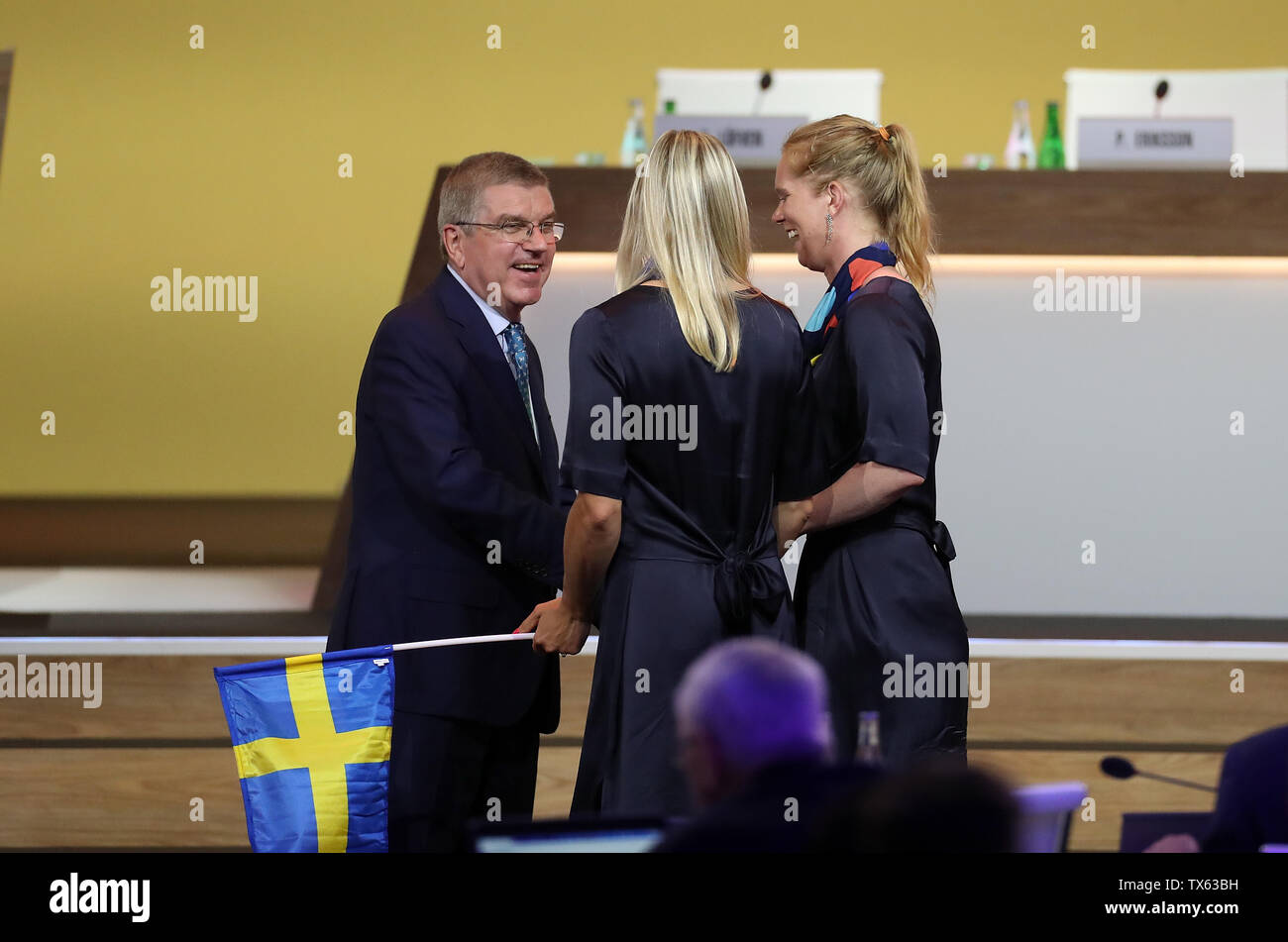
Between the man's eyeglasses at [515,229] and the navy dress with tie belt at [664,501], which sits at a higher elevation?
the man's eyeglasses at [515,229]

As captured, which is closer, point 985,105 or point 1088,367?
point 1088,367

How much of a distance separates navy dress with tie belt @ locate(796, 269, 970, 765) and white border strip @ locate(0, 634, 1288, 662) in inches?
48.6

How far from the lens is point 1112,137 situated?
3.71m

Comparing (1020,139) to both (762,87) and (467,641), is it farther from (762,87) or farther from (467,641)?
(467,641)

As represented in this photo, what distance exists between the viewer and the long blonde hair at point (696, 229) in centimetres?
194

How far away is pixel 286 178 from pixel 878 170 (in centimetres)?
543

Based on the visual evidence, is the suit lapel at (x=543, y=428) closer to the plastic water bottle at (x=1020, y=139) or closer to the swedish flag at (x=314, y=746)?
the swedish flag at (x=314, y=746)

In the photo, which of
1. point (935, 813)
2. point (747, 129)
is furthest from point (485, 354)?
point (747, 129)

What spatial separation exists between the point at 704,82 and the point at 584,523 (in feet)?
7.93

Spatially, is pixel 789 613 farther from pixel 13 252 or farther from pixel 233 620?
pixel 13 252

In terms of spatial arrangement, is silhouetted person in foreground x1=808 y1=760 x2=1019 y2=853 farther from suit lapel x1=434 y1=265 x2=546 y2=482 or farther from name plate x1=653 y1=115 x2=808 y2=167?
name plate x1=653 y1=115 x2=808 y2=167

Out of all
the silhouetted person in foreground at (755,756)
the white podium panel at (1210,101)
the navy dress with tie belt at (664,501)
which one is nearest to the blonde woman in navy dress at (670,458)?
the navy dress with tie belt at (664,501)
